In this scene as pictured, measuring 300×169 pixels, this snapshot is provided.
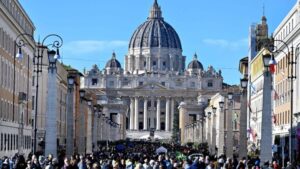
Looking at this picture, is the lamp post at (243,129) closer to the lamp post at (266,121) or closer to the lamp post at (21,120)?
the lamp post at (266,121)

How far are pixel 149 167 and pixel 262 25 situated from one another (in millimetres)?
95811

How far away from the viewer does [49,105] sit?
47.1 metres

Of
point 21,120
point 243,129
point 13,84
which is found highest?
point 13,84

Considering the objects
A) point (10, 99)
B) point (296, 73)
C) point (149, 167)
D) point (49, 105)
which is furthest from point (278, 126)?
point (149, 167)

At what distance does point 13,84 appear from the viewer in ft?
216

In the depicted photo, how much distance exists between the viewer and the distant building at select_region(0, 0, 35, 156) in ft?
199

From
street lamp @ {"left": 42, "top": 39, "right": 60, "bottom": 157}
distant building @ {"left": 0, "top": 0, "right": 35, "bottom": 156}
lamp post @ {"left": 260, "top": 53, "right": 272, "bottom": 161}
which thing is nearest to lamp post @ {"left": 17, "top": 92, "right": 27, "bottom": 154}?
distant building @ {"left": 0, "top": 0, "right": 35, "bottom": 156}

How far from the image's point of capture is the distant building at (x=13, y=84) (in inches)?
2387

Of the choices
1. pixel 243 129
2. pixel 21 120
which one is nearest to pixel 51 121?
pixel 243 129

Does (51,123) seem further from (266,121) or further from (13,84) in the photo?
(13,84)

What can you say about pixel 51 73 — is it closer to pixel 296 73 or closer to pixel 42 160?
pixel 42 160

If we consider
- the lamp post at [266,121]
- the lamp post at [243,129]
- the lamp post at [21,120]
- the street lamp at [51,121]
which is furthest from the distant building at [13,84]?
the lamp post at [266,121]

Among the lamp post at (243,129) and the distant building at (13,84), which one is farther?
the distant building at (13,84)

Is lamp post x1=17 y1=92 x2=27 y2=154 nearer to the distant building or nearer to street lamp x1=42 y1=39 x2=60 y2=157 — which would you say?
the distant building
